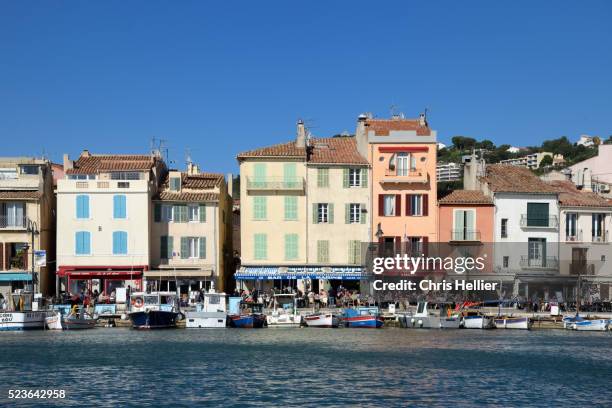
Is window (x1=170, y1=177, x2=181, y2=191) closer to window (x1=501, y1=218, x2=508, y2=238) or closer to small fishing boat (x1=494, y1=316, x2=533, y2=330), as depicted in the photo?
window (x1=501, y1=218, x2=508, y2=238)

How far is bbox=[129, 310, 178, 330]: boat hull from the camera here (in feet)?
212

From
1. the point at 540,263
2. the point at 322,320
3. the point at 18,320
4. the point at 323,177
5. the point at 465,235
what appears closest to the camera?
the point at 18,320

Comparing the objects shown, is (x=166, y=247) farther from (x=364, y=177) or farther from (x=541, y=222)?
(x=541, y=222)

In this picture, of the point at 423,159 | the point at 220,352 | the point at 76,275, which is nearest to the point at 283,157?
the point at 423,159

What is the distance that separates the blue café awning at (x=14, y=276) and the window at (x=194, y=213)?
12841 mm

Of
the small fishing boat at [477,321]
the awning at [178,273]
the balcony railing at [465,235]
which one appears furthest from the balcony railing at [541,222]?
the awning at [178,273]

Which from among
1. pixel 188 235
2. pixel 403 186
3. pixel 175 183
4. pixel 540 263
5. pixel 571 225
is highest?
pixel 175 183

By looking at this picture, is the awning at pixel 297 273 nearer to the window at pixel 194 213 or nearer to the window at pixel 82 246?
the window at pixel 194 213

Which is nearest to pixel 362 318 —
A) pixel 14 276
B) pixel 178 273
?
pixel 178 273

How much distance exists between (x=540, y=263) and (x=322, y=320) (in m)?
20.3

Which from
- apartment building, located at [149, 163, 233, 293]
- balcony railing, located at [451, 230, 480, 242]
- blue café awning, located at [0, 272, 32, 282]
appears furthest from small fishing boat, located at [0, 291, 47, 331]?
balcony railing, located at [451, 230, 480, 242]

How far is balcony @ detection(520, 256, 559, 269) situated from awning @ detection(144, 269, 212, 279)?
971 inches

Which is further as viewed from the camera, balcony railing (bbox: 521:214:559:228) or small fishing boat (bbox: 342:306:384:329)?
balcony railing (bbox: 521:214:559:228)

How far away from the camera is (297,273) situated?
73.5 meters
